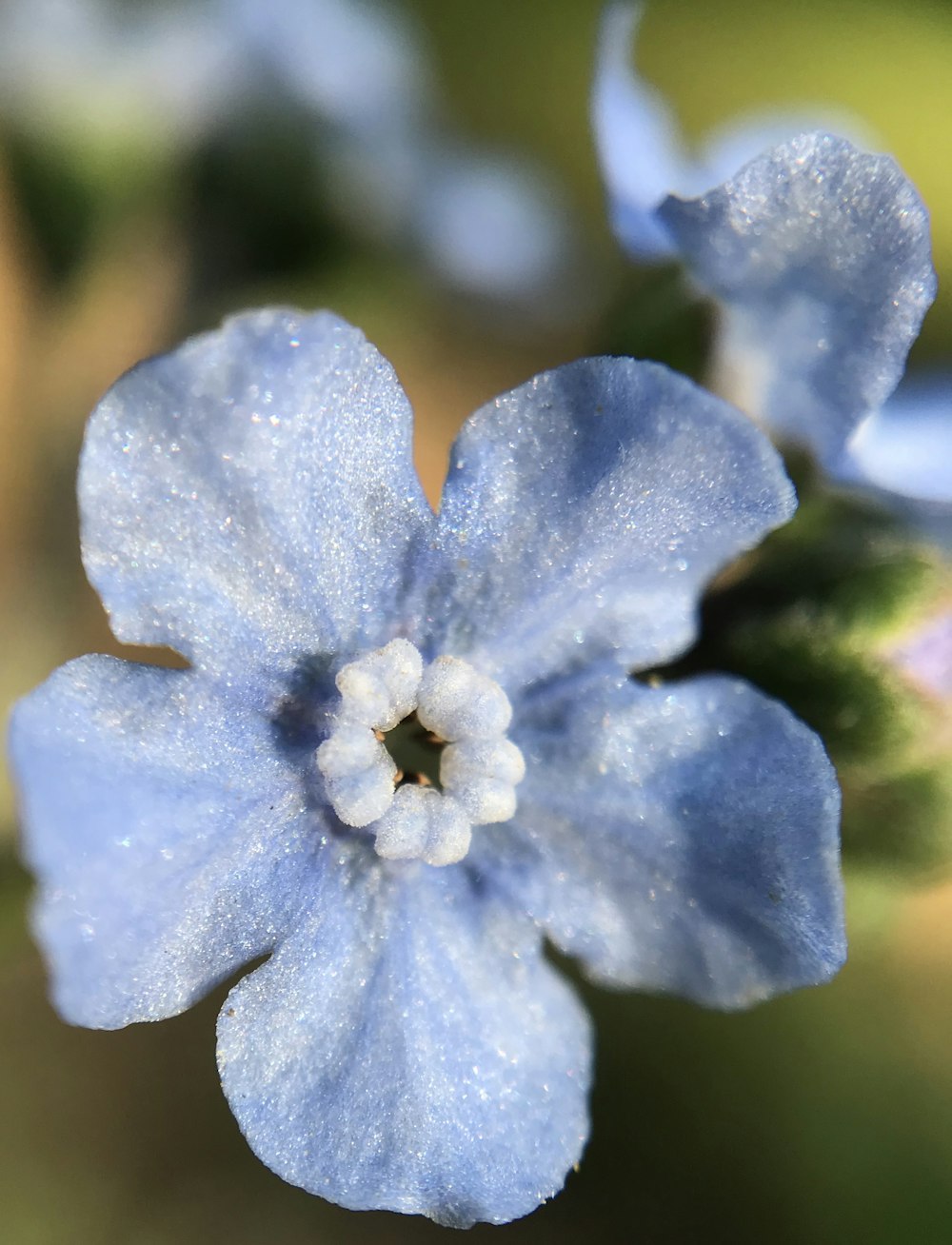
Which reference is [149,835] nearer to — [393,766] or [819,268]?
[393,766]

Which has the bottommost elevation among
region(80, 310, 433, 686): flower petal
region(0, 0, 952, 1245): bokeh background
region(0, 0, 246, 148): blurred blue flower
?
region(0, 0, 952, 1245): bokeh background

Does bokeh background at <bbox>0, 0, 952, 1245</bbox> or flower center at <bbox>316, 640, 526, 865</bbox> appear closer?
flower center at <bbox>316, 640, 526, 865</bbox>

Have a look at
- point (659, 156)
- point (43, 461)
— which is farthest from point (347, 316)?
point (659, 156)

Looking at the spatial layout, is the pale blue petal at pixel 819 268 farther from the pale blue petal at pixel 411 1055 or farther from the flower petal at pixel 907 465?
the pale blue petal at pixel 411 1055

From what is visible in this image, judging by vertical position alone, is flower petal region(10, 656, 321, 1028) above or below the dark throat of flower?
above

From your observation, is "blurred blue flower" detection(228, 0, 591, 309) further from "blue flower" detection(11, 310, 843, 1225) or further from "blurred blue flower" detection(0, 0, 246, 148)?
"blue flower" detection(11, 310, 843, 1225)

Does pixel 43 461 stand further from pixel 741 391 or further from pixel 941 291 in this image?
pixel 941 291

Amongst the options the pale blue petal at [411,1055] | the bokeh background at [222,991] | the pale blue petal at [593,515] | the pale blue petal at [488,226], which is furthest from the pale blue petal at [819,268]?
the pale blue petal at [488,226]

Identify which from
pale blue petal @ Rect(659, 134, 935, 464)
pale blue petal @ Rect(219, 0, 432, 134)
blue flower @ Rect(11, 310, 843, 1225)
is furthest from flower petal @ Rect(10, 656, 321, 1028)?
pale blue petal @ Rect(219, 0, 432, 134)
